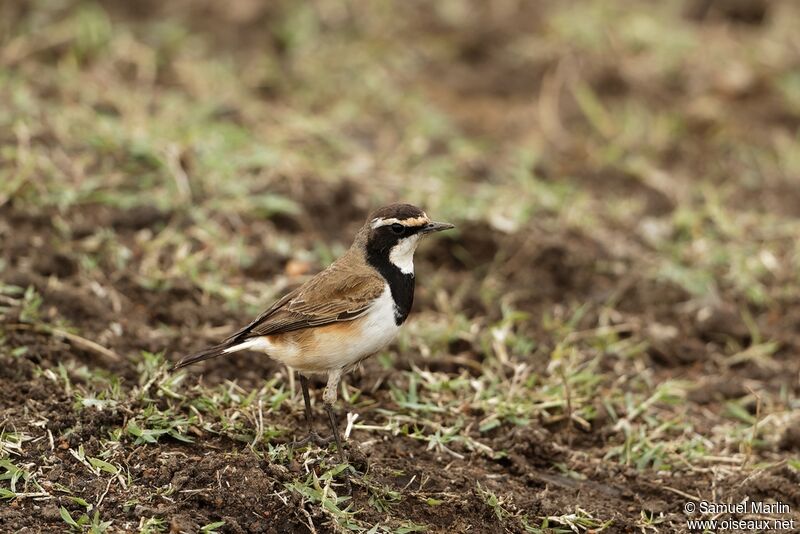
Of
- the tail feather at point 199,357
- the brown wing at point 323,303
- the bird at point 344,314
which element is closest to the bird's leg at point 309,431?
the bird at point 344,314

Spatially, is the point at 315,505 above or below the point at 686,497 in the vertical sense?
above

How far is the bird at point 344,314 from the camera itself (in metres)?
5.74

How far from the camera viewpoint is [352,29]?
12008 mm

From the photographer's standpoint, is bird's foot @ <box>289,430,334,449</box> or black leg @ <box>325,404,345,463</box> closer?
black leg @ <box>325,404,345,463</box>

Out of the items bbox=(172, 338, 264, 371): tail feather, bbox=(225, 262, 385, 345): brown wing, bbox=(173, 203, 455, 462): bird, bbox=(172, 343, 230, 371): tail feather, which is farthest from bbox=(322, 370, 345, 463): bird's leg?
bbox=(172, 343, 230, 371): tail feather

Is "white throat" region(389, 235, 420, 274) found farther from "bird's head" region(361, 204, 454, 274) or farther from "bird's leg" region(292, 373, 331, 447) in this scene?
"bird's leg" region(292, 373, 331, 447)

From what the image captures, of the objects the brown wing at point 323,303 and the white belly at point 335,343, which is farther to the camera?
the brown wing at point 323,303

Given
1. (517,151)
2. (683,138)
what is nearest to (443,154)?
(517,151)

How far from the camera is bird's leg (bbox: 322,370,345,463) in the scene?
552cm

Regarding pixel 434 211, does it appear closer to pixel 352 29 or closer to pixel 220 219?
pixel 220 219

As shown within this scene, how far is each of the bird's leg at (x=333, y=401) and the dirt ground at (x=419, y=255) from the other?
0.12m

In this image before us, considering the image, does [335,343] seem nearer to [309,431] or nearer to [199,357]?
[309,431]

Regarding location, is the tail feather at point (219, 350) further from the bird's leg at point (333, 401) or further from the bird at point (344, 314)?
the bird's leg at point (333, 401)

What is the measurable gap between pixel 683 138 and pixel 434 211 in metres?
3.53
